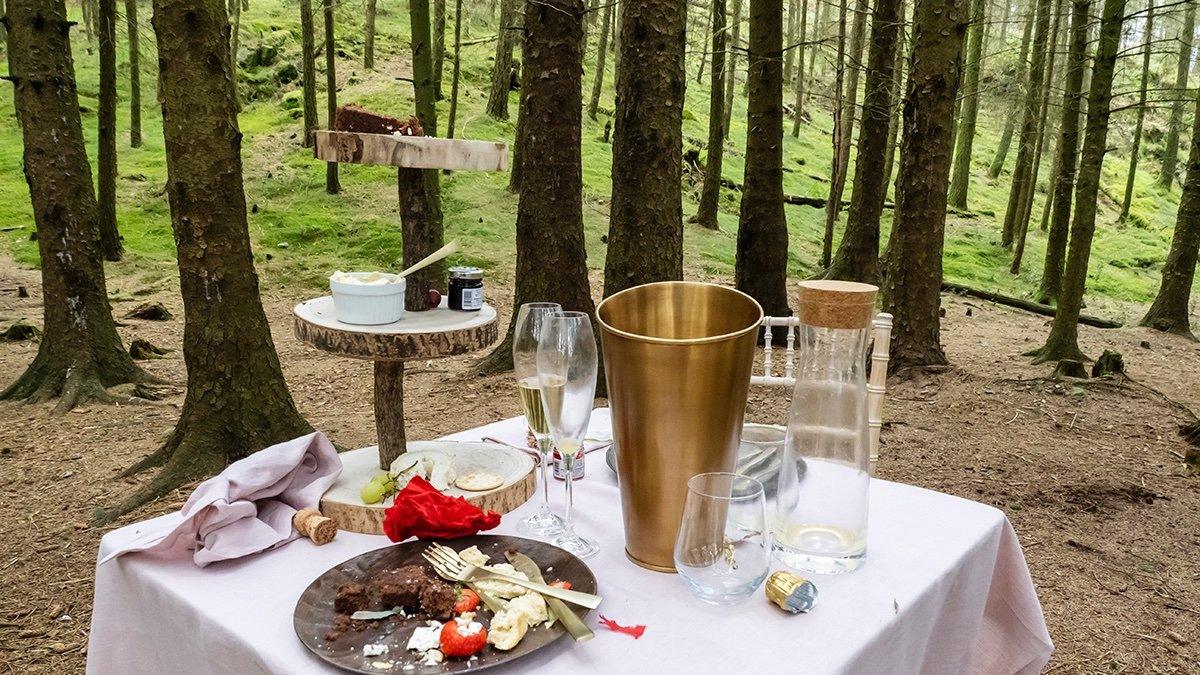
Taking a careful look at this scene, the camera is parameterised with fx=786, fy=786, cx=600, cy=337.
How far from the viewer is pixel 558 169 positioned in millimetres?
5328

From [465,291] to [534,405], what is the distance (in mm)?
546

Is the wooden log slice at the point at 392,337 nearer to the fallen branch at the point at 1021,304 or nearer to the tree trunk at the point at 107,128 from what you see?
the tree trunk at the point at 107,128

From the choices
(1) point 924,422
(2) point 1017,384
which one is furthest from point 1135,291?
(1) point 924,422

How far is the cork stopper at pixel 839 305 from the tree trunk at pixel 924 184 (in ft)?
16.7

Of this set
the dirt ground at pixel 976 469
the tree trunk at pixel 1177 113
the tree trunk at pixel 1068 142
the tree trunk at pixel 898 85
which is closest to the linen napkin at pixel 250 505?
the dirt ground at pixel 976 469

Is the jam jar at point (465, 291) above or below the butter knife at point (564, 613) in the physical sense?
above

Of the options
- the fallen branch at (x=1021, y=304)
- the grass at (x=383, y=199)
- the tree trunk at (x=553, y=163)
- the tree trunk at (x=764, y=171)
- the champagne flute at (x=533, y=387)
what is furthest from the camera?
the grass at (x=383, y=199)

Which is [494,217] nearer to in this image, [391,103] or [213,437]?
[391,103]

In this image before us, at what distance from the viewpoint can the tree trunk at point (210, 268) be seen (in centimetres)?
339

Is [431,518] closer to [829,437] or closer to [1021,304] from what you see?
[829,437]

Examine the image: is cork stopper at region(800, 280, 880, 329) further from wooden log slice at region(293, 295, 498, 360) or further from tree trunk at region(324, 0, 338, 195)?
tree trunk at region(324, 0, 338, 195)

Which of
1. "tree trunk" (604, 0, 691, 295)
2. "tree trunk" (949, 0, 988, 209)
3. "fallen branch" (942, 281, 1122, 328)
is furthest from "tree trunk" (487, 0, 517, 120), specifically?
"tree trunk" (604, 0, 691, 295)

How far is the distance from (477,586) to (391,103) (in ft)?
53.5

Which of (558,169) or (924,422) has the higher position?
(558,169)
